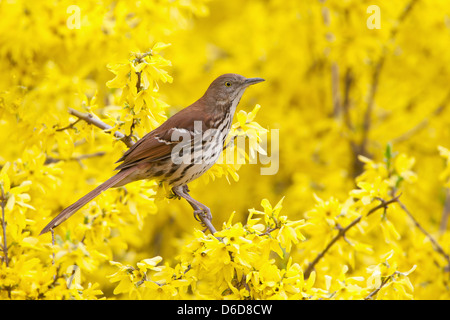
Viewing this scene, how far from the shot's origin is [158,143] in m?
3.51

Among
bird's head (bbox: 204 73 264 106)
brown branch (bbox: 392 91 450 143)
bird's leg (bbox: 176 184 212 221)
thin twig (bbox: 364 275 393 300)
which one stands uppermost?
brown branch (bbox: 392 91 450 143)

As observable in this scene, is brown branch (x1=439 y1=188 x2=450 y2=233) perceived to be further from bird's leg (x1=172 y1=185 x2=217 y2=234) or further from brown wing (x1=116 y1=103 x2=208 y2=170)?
Answer: brown wing (x1=116 y1=103 x2=208 y2=170)

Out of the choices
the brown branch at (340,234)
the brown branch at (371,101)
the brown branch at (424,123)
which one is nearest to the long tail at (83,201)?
the brown branch at (340,234)

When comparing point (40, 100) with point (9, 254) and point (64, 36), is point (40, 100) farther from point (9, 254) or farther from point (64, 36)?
point (64, 36)

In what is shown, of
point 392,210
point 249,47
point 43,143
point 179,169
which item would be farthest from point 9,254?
point 249,47

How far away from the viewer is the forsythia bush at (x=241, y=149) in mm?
2951

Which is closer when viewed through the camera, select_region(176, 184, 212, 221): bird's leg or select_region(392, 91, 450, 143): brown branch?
select_region(176, 184, 212, 221): bird's leg

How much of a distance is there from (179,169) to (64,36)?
198 cm

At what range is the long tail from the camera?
289 cm

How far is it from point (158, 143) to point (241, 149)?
546mm

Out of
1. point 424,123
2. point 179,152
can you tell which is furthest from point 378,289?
point 424,123

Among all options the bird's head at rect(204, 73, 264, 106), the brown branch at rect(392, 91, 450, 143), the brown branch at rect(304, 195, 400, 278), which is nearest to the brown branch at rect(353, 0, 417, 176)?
the brown branch at rect(392, 91, 450, 143)

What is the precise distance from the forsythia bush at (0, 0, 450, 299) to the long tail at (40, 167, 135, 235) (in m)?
0.19
